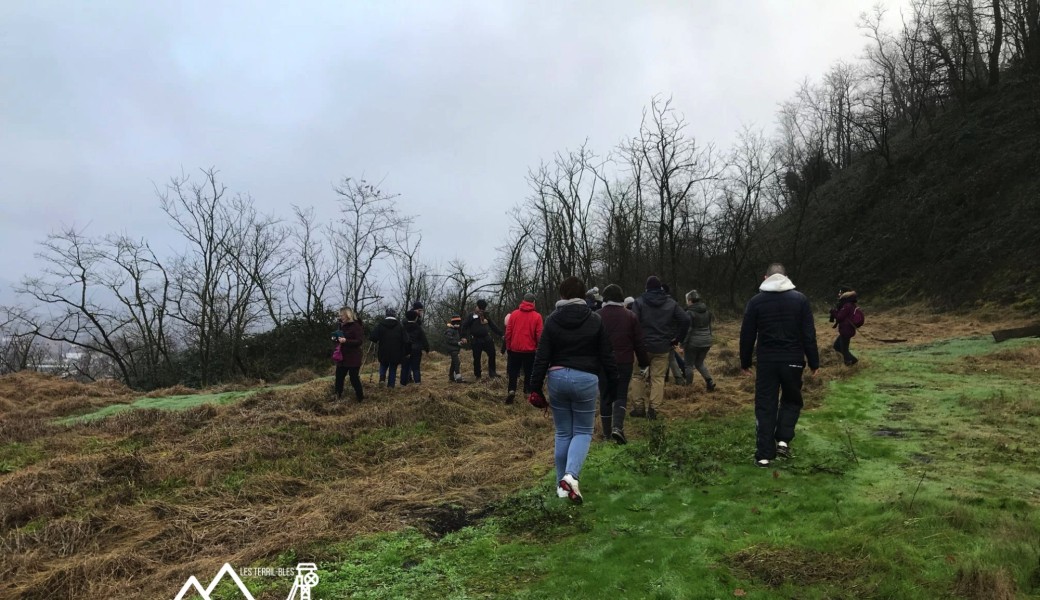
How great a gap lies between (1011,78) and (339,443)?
1606 inches

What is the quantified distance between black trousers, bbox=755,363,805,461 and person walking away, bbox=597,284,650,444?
4.89 feet

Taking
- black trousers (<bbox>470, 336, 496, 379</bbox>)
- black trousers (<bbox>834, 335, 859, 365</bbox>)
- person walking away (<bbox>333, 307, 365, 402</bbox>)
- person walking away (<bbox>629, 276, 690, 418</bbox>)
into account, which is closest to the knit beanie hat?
person walking away (<bbox>629, 276, 690, 418</bbox>)

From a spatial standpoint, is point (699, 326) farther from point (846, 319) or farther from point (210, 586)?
point (210, 586)

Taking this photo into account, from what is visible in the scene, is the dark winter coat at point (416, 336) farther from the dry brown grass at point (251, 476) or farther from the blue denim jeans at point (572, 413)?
the blue denim jeans at point (572, 413)

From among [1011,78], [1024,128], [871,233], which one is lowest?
[871,233]

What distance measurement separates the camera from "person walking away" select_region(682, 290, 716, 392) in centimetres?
1030

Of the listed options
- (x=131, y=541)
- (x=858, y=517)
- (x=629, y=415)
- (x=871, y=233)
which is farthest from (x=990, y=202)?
(x=131, y=541)

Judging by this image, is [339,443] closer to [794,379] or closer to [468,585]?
[468,585]

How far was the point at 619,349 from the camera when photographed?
7230 mm

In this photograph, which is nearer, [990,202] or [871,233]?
[990,202]

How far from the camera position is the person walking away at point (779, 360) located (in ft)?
18.9

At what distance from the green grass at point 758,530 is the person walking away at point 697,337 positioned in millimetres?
3566

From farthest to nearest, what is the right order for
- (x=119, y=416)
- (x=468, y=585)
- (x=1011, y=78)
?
1. (x=1011, y=78)
2. (x=119, y=416)
3. (x=468, y=585)

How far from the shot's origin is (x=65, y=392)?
51.3 ft
